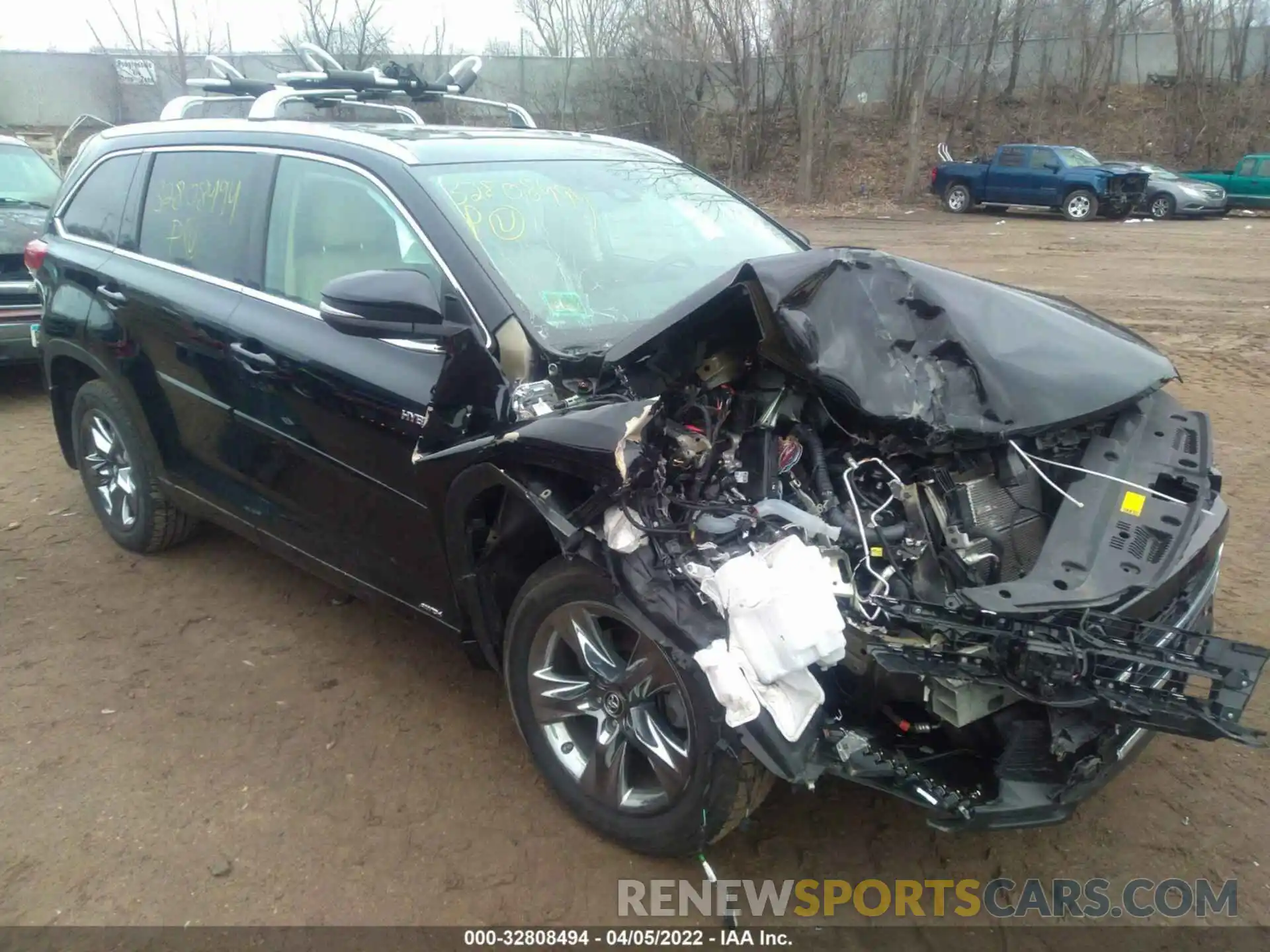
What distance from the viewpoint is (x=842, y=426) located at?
289 centimetres

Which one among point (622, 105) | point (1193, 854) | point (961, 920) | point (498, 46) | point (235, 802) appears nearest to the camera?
point (961, 920)

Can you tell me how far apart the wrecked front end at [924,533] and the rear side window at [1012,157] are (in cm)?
2189

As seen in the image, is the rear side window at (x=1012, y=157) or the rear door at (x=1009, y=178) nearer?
the rear door at (x=1009, y=178)

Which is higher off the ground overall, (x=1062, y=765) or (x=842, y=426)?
(x=842, y=426)

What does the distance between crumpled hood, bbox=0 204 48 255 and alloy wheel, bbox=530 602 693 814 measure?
6.28 meters

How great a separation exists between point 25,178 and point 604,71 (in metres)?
25.8

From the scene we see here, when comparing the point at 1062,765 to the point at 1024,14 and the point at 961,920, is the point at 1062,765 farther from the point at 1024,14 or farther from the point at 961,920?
the point at 1024,14

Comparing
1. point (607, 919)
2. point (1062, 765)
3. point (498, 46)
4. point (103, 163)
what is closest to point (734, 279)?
point (1062, 765)

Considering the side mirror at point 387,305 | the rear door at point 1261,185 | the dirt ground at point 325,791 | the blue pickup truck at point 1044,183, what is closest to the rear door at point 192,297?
the dirt ground at point 325,791

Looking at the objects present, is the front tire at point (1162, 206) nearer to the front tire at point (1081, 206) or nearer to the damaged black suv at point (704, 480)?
the front tire at point (1081, 206)

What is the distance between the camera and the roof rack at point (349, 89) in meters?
4.84

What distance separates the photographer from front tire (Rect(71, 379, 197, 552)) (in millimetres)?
4605

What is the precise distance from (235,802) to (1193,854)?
9.58 ft

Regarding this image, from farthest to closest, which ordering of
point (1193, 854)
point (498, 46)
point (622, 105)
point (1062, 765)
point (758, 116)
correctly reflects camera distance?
1. point (498, 46)
2. point (622, 105)
3. point (758, 116)
4. point (1193, 854)
5. point (1062, 765)
